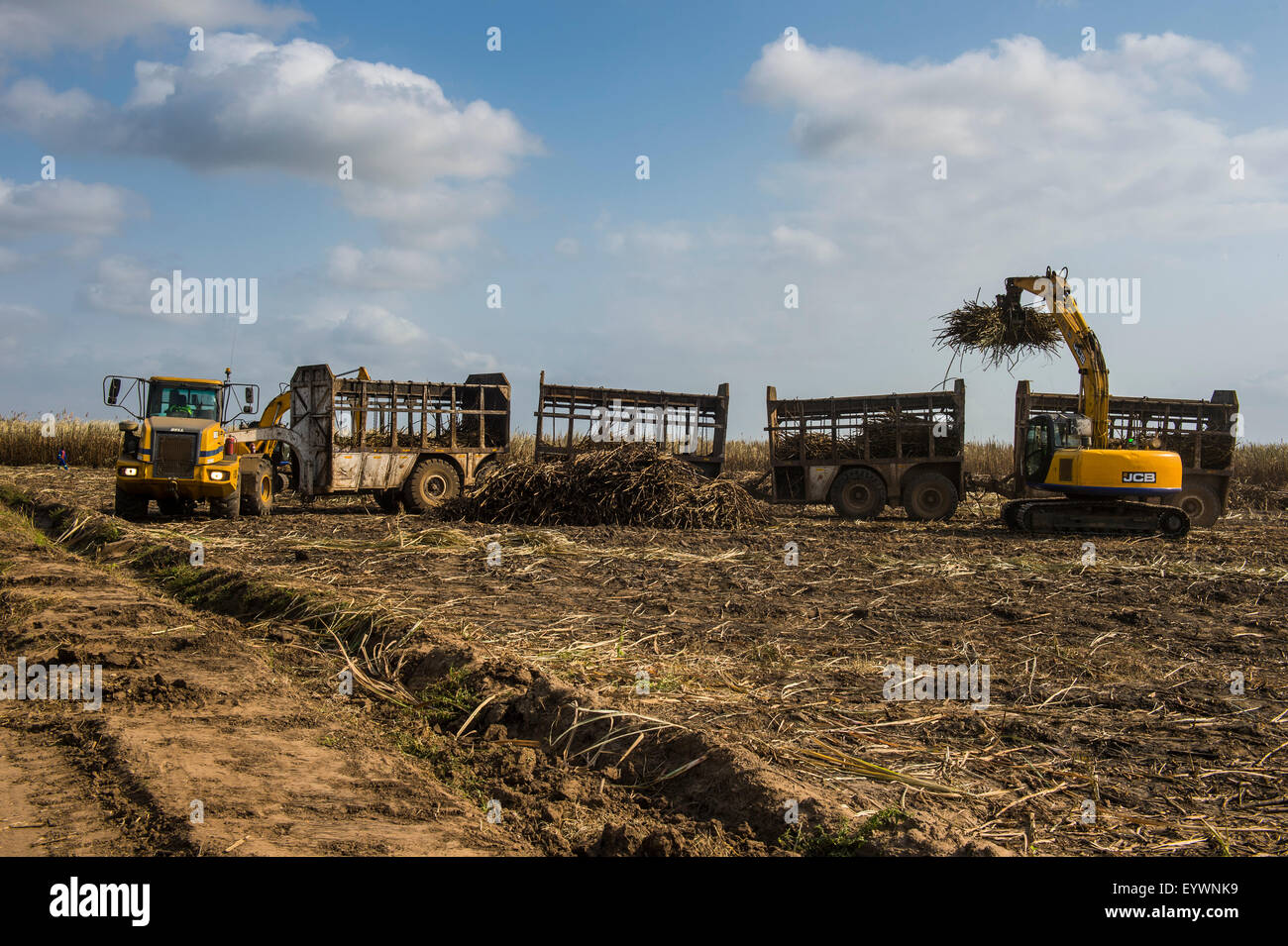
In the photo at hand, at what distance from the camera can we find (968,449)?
Answer: 3356 centimetres

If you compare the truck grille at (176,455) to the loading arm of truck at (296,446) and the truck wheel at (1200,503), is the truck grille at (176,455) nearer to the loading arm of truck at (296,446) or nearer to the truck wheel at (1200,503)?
the loading arm of truck at (296,446)

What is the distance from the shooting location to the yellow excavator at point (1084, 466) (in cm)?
1641

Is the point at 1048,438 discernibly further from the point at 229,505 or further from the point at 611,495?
the point at 229,505

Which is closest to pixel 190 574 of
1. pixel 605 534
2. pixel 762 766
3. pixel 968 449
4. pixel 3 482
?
pixel 605 534

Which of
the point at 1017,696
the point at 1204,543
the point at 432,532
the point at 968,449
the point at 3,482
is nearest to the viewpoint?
the point at 1017,696

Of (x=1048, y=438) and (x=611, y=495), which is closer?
(x=1048, y=438)

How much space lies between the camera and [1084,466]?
53.9 ft

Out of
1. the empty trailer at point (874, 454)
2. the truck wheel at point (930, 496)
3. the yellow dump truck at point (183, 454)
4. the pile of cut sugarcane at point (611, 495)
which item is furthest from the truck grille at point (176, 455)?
the truck wheel at point (930, 496)

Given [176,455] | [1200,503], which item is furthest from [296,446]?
[1200,503]

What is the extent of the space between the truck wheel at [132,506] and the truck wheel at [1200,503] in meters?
20.6

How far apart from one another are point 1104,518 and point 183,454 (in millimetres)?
16484

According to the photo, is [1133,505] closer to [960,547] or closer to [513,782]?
[960,547]

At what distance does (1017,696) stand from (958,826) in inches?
99.1

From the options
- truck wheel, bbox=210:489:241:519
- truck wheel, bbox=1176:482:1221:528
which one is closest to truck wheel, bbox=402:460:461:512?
truck wheel, bbox=210:489:241:519
